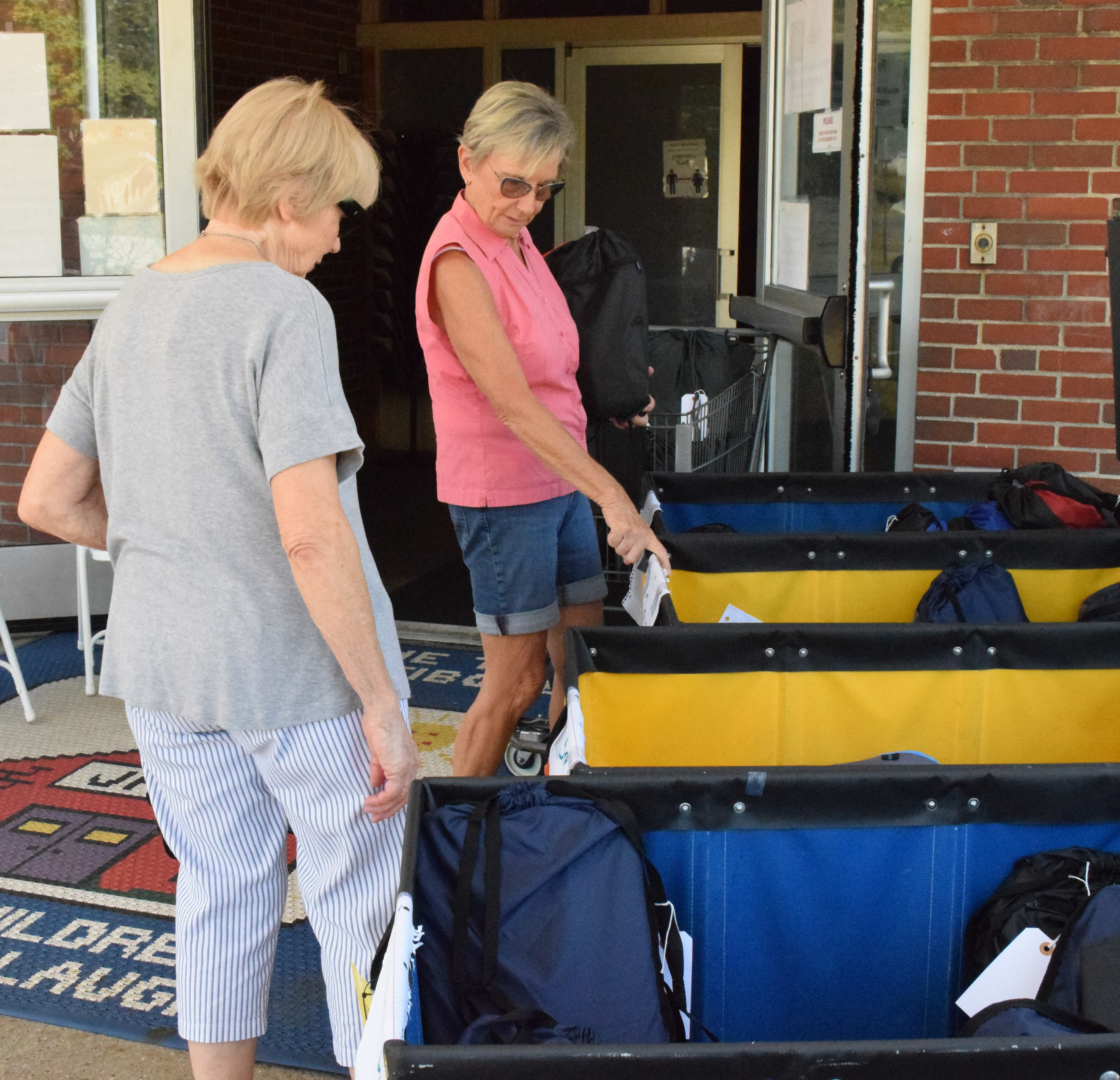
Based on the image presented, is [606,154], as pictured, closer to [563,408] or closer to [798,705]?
[563,408]

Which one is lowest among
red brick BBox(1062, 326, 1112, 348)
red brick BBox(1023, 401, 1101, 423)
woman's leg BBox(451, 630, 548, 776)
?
woman's leg BBox(451, 630, 548, 776)

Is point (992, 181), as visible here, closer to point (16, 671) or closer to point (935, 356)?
point (935, 356)

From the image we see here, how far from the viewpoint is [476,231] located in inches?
104

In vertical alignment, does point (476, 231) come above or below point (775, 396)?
above

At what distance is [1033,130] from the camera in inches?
152

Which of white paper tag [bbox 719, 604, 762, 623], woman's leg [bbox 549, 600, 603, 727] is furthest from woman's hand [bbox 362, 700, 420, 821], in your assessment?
woman's leg [bbox 549, 600, 603, 727]

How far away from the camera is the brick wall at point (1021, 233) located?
12.5ft

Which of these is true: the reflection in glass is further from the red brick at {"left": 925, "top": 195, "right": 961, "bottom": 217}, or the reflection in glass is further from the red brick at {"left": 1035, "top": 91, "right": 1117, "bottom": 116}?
the red brick at {"left": 1035, "top": 91, "right": 1117, "bottom": 116}

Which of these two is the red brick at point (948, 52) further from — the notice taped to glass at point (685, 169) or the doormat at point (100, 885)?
the notice taped to glass at point (685, 169)

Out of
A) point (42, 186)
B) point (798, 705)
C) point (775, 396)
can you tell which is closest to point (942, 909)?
point (798, 705)

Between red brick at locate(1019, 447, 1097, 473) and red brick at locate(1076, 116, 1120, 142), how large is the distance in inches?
36.4

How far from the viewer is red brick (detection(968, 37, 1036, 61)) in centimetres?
381

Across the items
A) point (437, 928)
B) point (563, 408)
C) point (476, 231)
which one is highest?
point (476, 231)

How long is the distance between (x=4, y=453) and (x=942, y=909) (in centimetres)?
428
